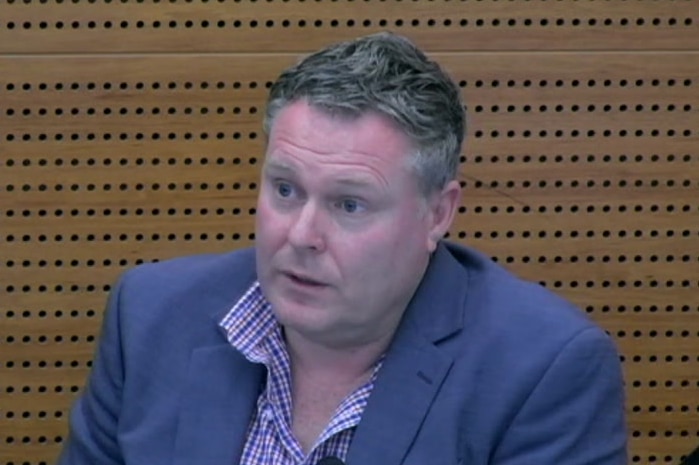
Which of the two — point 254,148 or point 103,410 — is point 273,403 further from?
point 254,148

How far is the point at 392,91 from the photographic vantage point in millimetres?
2043

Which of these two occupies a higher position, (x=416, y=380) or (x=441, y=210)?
(x=441, y=210)

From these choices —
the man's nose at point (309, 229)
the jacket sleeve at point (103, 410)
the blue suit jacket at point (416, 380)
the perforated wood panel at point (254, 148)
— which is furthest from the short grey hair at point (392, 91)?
the perforated wood panel at point (254, 148)

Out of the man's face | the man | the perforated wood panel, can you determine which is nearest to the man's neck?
the man

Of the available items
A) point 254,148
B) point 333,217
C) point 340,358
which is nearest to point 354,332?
point 340,358

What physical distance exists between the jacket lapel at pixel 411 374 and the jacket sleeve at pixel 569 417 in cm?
14

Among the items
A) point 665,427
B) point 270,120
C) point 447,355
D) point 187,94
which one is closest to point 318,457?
point 447,355

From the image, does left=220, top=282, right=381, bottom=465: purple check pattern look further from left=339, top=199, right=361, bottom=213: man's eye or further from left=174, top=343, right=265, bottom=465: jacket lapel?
left=339, top=199, right=361, bottom=213: man's eye

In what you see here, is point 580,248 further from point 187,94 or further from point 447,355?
point 447,355

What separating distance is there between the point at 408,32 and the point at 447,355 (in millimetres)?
1401

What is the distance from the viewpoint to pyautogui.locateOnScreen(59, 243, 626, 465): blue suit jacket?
7.04 ft

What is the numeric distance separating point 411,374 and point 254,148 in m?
1.40

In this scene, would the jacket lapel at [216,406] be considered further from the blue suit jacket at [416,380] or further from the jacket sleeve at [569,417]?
the jacket sleeve at [569,417]

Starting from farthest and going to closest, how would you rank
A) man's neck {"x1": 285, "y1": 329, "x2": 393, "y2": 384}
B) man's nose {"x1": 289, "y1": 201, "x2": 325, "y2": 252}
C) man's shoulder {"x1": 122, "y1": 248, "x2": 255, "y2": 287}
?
man's shoulder {"x1": 122, "y1": 248, "x2": 255, "y2": 287} → man's neck {"x1": 285, "y1": 329, "x2": 393, "y2": 384} → man's nose {"x1": 289, "y1": 201, "x2": 325, "y2": 252}
